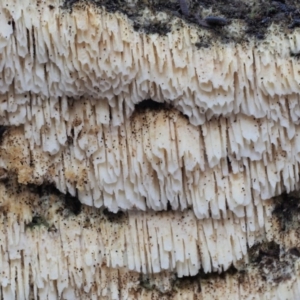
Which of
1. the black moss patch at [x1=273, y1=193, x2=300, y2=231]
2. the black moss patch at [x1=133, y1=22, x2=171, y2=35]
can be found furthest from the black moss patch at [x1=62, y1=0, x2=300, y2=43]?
the black moss patch at [x1=273, y1=193, x2=300, y2=231]

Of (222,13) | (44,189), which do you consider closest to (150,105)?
(222,13)

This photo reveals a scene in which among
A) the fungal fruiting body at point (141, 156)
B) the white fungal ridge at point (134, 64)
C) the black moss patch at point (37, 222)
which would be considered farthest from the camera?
the black moss patch at point (37, 222)

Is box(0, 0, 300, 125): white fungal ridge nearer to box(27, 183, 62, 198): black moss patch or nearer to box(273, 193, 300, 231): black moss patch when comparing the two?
box(27, 183, 62, 198): black moss patch

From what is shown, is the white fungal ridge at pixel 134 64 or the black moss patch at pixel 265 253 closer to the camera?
A: the white fungal ridge at pixel 134 64

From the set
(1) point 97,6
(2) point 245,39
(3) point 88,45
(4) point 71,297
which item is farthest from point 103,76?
(4) point 71,297

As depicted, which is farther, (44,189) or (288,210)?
(288,210)

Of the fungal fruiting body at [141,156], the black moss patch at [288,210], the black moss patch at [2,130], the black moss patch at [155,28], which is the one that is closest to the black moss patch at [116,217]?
the fungal fruiting body at [141,156]

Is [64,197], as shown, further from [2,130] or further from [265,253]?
[265,253]

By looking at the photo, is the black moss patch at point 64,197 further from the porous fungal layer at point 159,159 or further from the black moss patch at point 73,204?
the porous fungal layer at point 159,159

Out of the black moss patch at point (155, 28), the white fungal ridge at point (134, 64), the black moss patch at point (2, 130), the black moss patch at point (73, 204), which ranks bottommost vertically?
the black moss patch at point (73, 204)
